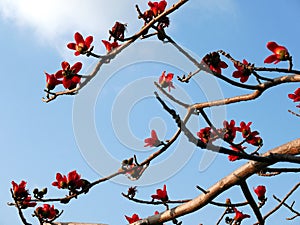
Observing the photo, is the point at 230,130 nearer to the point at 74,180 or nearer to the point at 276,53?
the point at 276,53

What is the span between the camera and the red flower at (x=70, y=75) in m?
2.78

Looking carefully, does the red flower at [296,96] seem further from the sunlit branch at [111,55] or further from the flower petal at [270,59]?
the sunlit branch at [111,55]

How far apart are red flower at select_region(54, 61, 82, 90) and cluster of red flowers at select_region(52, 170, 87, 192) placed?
689mm

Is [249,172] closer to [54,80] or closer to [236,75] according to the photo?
[236,75]

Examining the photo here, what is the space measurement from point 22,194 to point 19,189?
0.05 m

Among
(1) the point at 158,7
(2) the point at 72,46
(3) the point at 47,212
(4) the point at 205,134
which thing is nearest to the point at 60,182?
(3) the point at 47,212

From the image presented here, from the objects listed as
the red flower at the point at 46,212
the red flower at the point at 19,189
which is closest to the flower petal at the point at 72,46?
the red flower at the point at 19,189

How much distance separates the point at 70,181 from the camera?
9.77 ft

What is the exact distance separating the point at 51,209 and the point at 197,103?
5.64 ft

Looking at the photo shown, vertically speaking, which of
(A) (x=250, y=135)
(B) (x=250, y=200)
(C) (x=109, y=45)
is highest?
(C) (x=109, y=45)

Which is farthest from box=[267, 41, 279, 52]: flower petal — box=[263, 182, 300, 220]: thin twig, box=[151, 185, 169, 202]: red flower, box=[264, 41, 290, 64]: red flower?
box=[151, 185, 169, 202]: red flower

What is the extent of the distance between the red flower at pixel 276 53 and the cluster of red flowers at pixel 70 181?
63.4 inches

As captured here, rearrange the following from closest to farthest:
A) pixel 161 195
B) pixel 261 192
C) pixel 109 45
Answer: pixel 109 45
pixel 161 195
pixel 261 192

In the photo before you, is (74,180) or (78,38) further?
(74,180)
